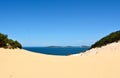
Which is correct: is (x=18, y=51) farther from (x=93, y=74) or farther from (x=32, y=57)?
(x=93, y=74)

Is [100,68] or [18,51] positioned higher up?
[18,51]

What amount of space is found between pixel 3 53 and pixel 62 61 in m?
2.78

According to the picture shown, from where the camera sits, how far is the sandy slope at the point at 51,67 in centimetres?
922

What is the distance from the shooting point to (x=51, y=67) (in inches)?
398

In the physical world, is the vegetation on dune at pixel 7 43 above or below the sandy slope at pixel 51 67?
above

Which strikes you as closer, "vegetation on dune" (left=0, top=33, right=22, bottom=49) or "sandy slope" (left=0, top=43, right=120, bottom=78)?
"sandy slope" (left=0, top=43, right=120, bottom=78)

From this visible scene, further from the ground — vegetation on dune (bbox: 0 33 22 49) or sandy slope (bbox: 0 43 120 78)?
vegetation on dune (bbox: 0 33 22 49)

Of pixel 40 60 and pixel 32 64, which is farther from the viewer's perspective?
pixel 40 60

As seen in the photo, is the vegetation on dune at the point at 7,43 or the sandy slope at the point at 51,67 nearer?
the sandy slope at the point at 51,67

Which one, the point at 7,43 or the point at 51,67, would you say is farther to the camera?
the point at 7,43

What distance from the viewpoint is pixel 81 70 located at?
10.1m

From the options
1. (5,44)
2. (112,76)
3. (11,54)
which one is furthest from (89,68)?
(5,44)

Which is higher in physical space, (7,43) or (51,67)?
(7,43)

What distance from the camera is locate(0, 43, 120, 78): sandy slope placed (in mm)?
9219
